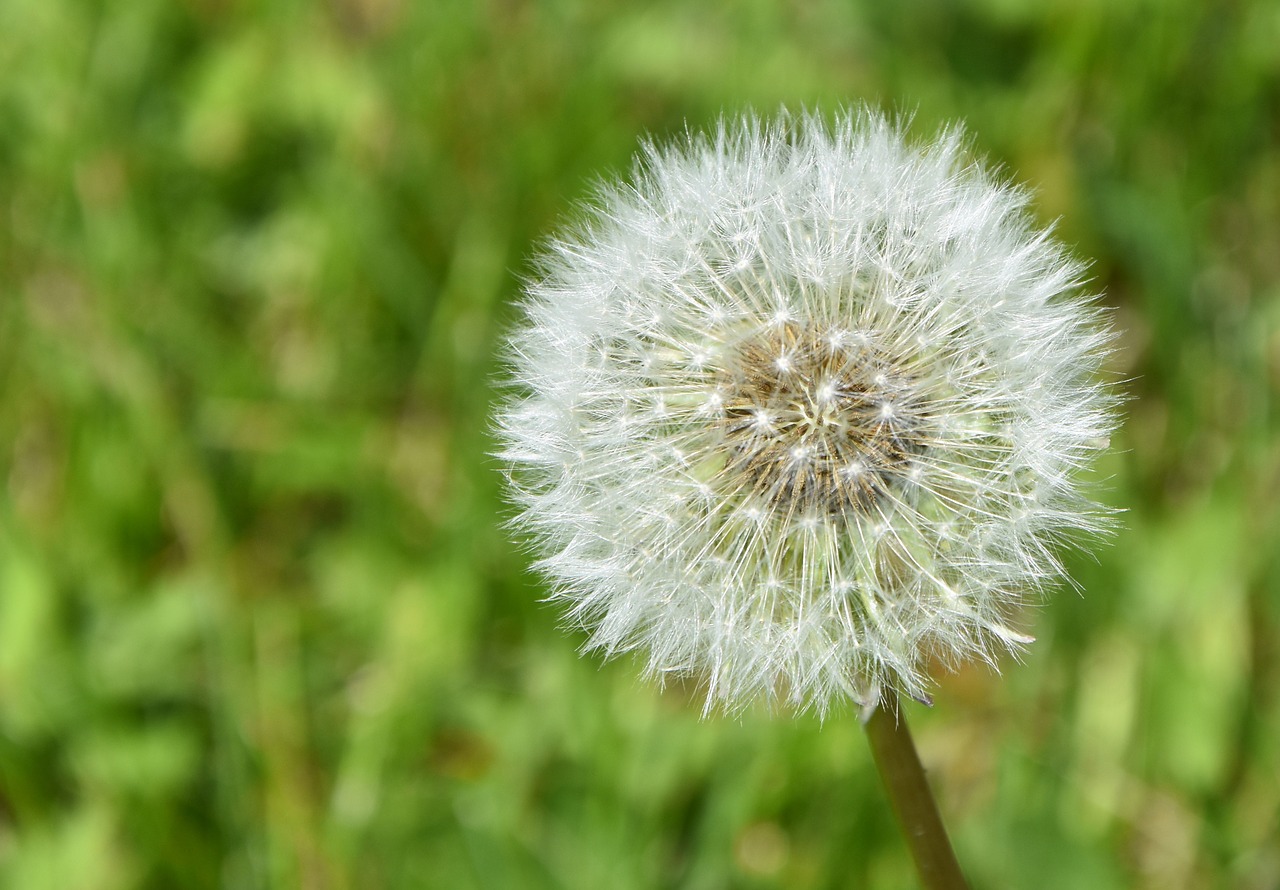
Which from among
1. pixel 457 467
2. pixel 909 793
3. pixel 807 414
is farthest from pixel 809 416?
pixel 457 467

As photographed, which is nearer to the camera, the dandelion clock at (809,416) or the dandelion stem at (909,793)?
the dandelion stem at (909,793)

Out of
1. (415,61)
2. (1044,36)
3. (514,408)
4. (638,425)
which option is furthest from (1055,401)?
(415,61)

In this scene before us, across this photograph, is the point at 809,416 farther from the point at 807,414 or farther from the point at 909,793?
the point at 909,793

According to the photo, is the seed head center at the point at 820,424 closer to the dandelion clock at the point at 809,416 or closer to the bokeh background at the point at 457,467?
the dandelion clock at the point at 809,416

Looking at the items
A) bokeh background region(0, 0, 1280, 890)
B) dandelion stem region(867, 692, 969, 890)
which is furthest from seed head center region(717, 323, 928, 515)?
bokeh background region(0, 0, 1280, 890)

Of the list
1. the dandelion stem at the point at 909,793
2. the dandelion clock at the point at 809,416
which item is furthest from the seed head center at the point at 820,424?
the dandelion stem at the point at 909,793

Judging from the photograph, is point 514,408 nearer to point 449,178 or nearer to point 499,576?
point 499,576

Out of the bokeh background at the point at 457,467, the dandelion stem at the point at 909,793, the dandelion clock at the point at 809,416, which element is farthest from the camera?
the bokeh background at the point at 457,467

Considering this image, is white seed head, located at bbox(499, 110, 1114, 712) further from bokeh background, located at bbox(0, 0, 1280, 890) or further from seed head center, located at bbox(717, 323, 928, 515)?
bokeh background, located at bbox(0, 0, 1280, 890)
